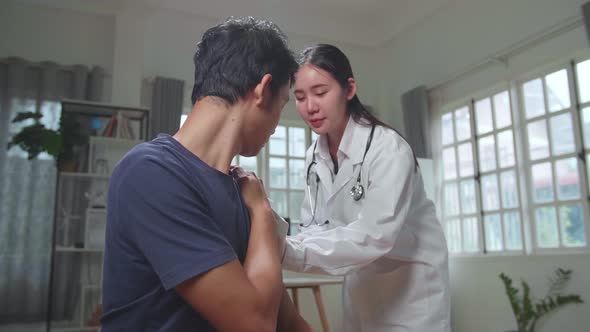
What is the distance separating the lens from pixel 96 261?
454 cm

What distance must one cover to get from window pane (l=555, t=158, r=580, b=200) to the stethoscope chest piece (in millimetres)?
3483

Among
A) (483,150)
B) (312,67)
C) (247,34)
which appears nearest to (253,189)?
(247,34)

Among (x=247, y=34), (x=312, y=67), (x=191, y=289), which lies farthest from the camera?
(x=312, y=67)

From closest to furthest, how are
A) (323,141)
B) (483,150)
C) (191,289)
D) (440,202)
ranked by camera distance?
(191,289) < (323,141) < (483,150) < (440,202)

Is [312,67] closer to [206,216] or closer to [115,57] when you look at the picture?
[206,216]

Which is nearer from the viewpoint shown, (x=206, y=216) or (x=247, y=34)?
(x=206, y=216)

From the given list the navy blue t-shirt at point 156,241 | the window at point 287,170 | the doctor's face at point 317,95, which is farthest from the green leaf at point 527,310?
the navy blue t-shirt at point 156,241

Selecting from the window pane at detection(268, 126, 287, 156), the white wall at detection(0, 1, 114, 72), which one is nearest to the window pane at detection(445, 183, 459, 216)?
the window pane at detection(268, 126, 287, 156)

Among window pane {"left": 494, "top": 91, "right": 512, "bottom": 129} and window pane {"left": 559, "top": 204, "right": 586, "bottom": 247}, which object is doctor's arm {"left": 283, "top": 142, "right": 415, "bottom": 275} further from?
window pane {"left": 494, "top": 91, "right": 512, "bottom": 129}

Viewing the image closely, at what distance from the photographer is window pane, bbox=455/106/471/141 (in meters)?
5.48

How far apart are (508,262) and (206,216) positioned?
451cm

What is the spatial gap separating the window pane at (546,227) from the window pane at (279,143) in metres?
2.88

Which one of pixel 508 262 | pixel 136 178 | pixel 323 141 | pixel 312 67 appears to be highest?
pixel 312 67

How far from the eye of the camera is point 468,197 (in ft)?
17.7
